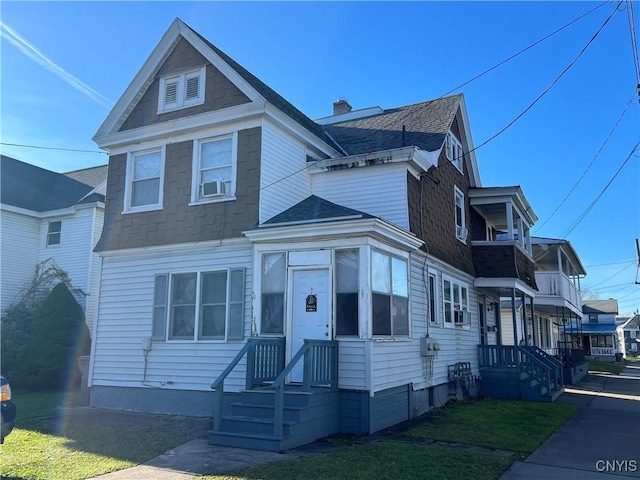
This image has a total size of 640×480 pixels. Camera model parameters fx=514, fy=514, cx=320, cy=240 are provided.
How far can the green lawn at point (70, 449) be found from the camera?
6.66 m

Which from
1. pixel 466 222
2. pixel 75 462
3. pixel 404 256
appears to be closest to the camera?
pixel 75 462

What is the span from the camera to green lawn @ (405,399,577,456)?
884cm

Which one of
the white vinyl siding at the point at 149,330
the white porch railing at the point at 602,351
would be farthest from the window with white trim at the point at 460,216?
the white porch railing at the point at 602,351

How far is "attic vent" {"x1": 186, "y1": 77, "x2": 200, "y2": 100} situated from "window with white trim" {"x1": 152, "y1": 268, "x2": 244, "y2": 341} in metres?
4.36

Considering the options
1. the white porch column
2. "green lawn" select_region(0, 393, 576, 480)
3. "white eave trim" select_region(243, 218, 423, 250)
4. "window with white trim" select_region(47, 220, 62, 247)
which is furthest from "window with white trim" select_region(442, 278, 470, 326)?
"window with white trim" select_region(47, 220, 62, 247)

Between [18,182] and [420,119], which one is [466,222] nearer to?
[420,119]

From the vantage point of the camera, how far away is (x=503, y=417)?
11.6m

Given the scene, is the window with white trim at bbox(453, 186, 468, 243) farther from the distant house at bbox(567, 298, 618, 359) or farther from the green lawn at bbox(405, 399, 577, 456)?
the distant house at bbox(567, 298, 618, 359)

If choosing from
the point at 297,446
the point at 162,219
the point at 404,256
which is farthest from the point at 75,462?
the point at 404,256

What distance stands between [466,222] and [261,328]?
31.0ft

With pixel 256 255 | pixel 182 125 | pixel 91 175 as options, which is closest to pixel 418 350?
pixel 256 255

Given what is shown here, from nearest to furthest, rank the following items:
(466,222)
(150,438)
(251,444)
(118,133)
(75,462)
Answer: (75,462) → (251,444) → (150,438) → (118,133) → (466,222)

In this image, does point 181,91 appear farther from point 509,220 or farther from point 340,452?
point 509,220

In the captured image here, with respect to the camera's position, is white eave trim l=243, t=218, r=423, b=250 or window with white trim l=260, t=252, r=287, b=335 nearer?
white eave trim l=243, t=218, r=423, b=250
